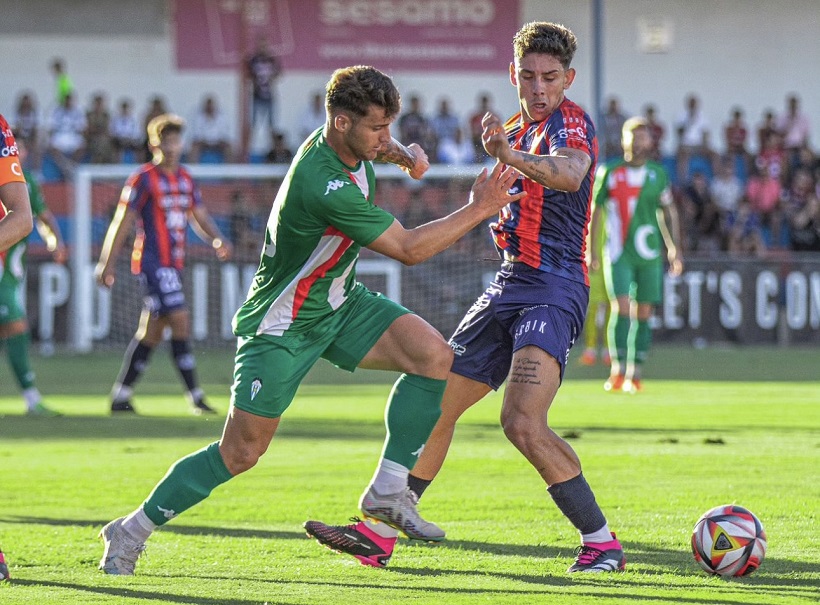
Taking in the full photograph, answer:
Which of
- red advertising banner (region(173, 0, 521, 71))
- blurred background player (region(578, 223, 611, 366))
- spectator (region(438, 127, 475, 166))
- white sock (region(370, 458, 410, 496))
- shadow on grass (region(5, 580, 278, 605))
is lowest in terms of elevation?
blurred background player (region(578, 223, 611, 366))

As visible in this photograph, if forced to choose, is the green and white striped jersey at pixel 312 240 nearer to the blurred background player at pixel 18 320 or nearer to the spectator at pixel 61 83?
the blurred background player at pixel 18 320

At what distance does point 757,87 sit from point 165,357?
16.4 meters

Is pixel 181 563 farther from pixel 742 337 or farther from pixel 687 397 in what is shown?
pixel 742 337

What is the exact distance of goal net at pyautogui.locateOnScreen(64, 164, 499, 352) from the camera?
2098 centimetres

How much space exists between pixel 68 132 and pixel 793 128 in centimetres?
1389

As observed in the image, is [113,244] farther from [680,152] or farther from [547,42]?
[680,152]

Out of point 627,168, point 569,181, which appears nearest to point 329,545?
point 569,181

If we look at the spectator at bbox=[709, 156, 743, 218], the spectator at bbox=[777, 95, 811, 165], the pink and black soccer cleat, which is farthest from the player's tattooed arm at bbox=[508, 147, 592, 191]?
the spectator at bbox=[777, 95, 811, 165]

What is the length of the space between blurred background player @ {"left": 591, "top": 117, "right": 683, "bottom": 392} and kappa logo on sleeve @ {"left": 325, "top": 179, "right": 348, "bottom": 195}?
8.59 metres

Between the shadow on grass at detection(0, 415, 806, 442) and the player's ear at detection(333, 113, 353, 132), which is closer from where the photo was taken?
the player's ear at detection(333, 113, 353, 132)

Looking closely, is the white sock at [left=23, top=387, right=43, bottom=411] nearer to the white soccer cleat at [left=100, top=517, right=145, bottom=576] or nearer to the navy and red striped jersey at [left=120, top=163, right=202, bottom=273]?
the navy and red striped jersey at [left=120, top=163, right=202, bottom=273]

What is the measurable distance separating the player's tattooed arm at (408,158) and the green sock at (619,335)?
8384 millimetres

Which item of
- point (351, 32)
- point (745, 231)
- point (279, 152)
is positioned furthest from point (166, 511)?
point (351, 32)

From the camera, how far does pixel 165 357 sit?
21844 mm
